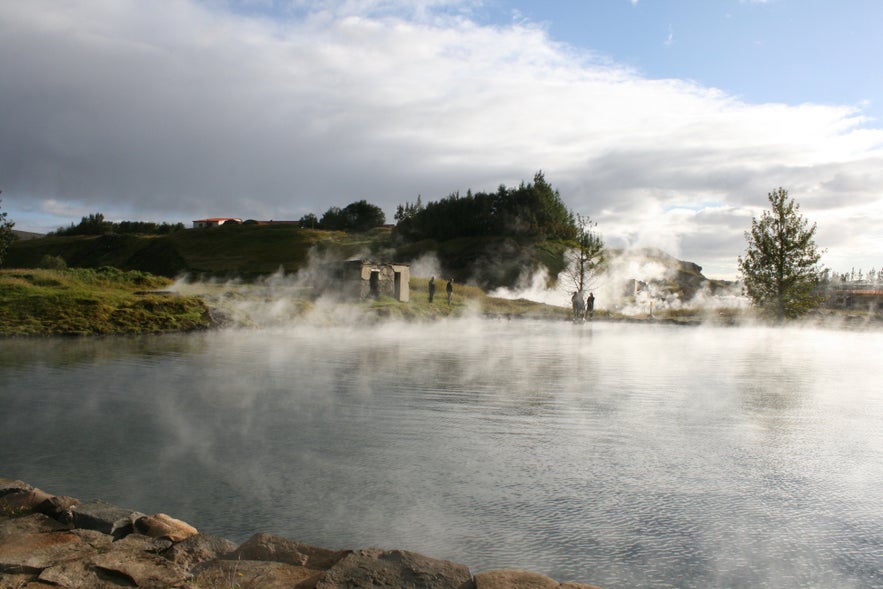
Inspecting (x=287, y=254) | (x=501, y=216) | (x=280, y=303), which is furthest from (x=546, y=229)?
(x=280, y=303)

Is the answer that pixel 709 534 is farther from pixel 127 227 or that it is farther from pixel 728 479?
pixel 127 227

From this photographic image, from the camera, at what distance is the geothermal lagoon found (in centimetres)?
615

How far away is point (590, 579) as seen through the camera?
546 centimetres

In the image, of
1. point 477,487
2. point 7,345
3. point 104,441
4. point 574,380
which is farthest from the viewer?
point 7,345

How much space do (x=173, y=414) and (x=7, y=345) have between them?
1463 cm

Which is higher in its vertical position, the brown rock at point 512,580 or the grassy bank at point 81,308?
the grassy bank at point 81,308

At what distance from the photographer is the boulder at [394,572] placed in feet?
16.2

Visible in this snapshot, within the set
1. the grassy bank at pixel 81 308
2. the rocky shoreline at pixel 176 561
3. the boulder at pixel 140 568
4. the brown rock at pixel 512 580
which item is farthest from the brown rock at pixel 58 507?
the grassy bank at pixel 81 308

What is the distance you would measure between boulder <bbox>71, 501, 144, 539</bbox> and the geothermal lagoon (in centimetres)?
76

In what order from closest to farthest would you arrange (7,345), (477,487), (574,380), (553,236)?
(477,487), (574,380), (7,345), (553,236)

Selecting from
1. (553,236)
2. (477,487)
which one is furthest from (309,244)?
(477,487)

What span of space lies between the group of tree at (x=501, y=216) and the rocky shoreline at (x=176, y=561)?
7806cm

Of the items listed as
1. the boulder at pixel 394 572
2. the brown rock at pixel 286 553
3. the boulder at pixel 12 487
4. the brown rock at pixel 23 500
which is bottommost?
the brown rock at pixel 286 553

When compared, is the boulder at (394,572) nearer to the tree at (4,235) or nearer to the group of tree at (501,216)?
the tree at (4,235)
